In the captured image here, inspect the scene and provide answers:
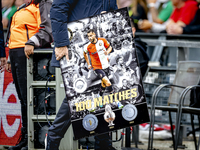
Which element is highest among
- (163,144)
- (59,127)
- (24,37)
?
(24,37)

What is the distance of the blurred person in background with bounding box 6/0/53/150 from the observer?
4336 mm

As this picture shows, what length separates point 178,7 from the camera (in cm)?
807

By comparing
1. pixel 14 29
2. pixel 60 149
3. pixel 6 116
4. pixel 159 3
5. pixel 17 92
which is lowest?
pixel 60 149

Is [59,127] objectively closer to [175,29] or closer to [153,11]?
[175,29]

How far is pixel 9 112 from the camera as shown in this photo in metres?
4.50

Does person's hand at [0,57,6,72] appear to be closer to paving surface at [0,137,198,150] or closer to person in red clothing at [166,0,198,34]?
paving surface at [0,137,198,150]

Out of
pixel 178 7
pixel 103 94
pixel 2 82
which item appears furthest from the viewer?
pixel 178 7

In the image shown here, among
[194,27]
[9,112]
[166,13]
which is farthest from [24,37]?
[166,13]

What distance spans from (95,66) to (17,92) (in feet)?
3.97

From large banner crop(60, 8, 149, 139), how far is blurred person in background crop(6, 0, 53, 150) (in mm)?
738

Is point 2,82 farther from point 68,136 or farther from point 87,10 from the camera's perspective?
point 87,10

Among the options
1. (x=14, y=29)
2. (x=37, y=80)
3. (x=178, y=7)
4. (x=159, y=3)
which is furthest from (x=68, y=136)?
(x=159, y=3)

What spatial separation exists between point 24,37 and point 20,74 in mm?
416

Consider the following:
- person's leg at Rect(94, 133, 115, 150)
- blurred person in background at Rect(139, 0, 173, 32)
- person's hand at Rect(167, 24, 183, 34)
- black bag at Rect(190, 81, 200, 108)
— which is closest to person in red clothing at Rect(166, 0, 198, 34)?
person's hand at Rect(167, 24, 183, 34)
